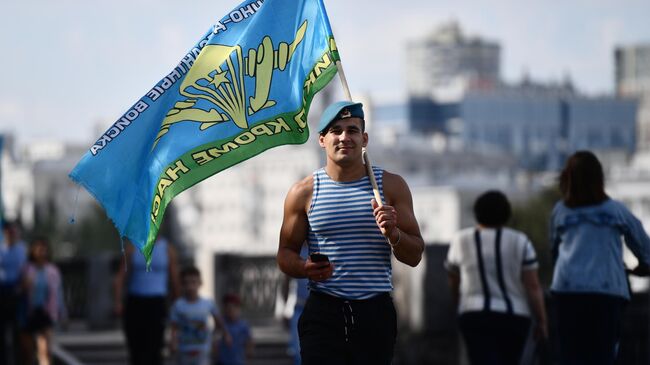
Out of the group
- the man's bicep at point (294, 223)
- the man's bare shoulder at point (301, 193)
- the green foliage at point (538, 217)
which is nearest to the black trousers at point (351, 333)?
the man's bicep at point (294, 223)

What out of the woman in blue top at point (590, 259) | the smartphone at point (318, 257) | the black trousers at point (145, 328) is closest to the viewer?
the smartphone at point (318, 257)

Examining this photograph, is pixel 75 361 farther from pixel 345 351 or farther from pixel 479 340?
pixel 345 351

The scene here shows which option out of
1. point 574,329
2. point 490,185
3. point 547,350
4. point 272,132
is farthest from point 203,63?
point 490,185

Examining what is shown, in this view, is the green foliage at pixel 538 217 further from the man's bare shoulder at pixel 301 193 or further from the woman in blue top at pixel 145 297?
the man's bare shoulder at pixel 301 193

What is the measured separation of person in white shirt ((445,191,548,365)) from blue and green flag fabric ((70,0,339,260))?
2878mm

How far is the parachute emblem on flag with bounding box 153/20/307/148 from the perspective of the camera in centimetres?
918

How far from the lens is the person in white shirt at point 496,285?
11820 millimetres

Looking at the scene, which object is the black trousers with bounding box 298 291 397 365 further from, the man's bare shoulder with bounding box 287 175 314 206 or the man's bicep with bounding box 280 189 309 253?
the man's bare shoulder with bounding box 287 175 314 206

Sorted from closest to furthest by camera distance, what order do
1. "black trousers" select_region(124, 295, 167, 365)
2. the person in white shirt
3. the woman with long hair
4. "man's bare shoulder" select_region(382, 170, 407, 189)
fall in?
"man's bare shoulder" select_region(382, 170, 407, 189), the person in white shirt, "black trousers" select_region(124, 295, 167, 365), the woman with long hair

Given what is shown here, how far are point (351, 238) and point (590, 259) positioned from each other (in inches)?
117

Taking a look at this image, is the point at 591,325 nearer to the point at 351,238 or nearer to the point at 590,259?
the point at 590,259

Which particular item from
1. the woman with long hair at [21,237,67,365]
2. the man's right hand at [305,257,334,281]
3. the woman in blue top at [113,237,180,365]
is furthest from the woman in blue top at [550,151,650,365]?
the woman with long hair at [21,237,67,365]

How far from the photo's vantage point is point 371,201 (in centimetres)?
834

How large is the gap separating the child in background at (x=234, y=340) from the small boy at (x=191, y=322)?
0.44 metres
